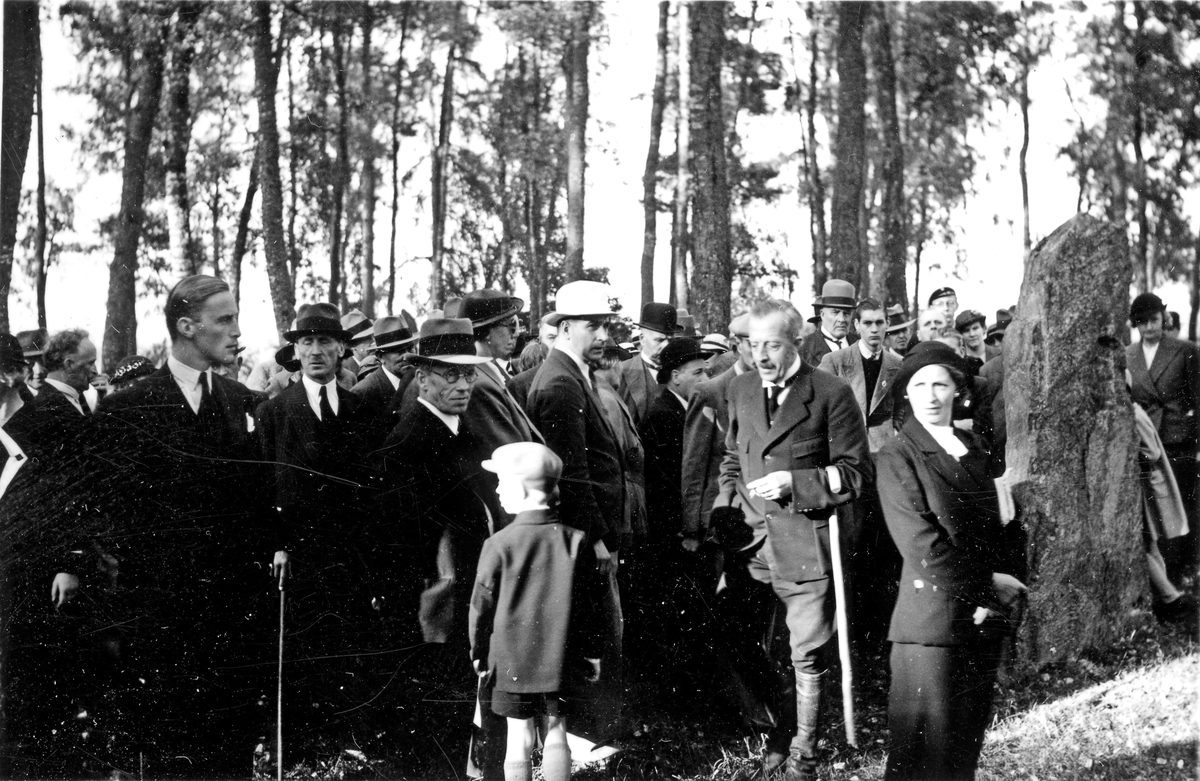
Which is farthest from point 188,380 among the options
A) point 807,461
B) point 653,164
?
point 653,164

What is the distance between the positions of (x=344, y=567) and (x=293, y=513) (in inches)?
13.5

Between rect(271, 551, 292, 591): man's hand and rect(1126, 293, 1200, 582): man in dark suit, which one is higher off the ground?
rect(1126, 293, 1200, 582): man in dark suit

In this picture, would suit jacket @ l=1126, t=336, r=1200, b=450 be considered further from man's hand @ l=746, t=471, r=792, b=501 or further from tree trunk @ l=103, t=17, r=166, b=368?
tree trunk @ l=103, t=17, r=166, b=368

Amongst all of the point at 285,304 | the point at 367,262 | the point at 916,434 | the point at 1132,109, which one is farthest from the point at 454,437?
the point at 1132,109

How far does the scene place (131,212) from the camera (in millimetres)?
4746

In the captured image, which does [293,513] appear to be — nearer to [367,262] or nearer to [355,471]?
[355,471]

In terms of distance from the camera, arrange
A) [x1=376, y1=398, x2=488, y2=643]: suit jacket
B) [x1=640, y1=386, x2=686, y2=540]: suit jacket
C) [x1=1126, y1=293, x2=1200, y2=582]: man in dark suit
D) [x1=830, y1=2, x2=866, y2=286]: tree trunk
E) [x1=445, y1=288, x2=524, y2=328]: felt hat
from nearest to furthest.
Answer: [x1=376, y1=398, x2=488, y2=643]: suit jacket → [x1=445, y1=288, x2=524, y2=328]: felt hat → [x1=640, y1=386, x2=686, y2=540]: suit jacket → [x1=1126, y1=293, x2=1200, y2=582]: man in dark suit → [x1=830, y1=2, x2=866, y2=286]: tree trunk

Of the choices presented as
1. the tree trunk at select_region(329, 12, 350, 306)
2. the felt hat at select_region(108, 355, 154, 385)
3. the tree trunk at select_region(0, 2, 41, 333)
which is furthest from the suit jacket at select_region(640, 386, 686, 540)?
the tree trunk at select_region(0, 2, 41, 333)

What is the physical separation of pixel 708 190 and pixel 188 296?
5.09 m

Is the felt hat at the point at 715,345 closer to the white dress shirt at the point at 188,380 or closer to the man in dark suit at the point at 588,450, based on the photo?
the man in dark suit at the point at 588,450

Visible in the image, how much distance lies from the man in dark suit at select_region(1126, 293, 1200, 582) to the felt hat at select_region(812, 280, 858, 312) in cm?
204

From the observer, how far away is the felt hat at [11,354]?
14.3ft

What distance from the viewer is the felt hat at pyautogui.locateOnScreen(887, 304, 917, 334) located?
7520 millimetres

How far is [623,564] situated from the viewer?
17.9 ft
